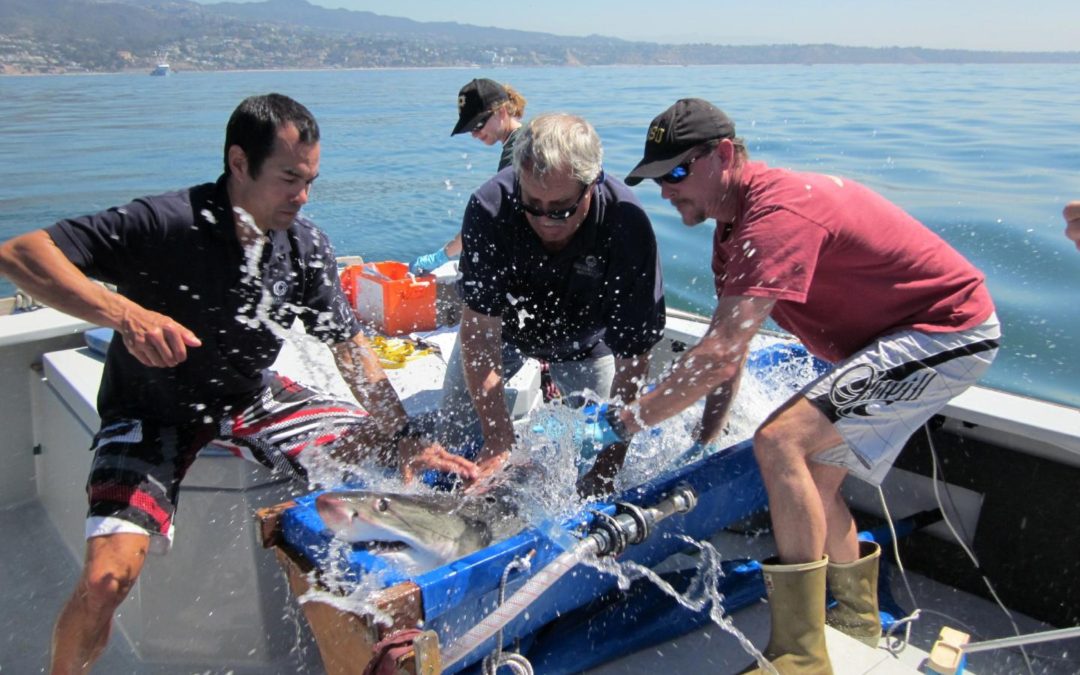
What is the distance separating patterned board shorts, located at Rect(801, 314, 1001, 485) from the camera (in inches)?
93.6

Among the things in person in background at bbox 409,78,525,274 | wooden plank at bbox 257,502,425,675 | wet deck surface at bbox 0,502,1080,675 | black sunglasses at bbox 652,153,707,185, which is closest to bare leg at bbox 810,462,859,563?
wet deck surface at bbox 0,502,1080,675

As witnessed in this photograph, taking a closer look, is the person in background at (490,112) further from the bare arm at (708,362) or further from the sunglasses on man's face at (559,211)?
the bare arm at (708,362)

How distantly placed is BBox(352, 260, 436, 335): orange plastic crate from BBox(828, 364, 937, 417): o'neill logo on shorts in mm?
2902

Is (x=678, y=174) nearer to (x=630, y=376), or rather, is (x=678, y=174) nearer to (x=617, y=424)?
(x=617, y=424)

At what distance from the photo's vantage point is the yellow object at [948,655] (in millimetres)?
2467

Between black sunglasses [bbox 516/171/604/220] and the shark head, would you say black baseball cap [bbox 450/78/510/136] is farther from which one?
the shark head

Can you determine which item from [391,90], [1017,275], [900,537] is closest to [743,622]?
[900,537]

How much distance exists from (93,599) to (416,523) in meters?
0.96

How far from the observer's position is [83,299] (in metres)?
2.30

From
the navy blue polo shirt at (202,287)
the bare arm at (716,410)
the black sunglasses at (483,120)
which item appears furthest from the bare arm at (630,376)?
the black sunglasses at (483,120)

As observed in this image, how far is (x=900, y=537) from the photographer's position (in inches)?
132

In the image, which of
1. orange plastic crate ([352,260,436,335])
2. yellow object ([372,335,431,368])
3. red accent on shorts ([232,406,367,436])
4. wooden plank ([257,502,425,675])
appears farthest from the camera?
orange plastic crate ([352,260,436,335])

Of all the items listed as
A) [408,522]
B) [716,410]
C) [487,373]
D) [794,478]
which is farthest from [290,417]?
[794,478]

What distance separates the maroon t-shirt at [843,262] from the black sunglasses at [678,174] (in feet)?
0.56
